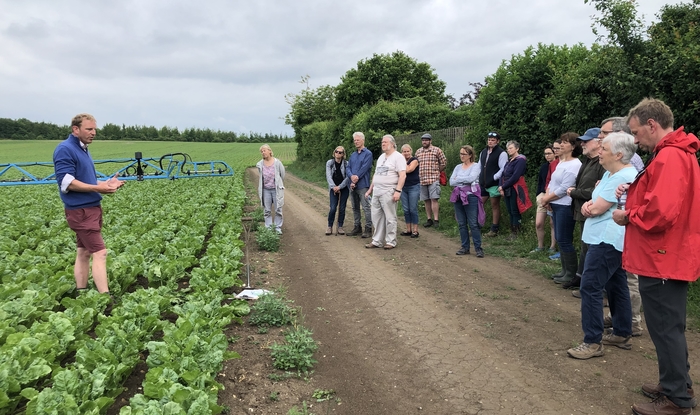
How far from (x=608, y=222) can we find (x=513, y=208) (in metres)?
4.41

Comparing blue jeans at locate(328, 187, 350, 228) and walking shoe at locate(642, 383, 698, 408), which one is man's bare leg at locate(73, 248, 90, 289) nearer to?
blue jeans at locate(328, 187, 350, 228)

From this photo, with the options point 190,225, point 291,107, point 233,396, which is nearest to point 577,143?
point 233,396

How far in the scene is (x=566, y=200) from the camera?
5.66 metres

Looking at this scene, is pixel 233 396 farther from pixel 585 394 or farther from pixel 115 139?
pixel 115 139

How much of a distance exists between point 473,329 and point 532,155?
230 inches

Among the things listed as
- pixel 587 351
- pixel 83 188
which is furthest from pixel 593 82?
pixel 83 188

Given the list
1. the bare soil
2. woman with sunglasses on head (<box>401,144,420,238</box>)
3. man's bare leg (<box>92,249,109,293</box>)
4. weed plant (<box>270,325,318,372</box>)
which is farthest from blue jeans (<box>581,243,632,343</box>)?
woman with sunglasses on head (<box>401,144,420,238</box>)

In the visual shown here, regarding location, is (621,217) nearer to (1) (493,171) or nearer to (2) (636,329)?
(2) (636,329)

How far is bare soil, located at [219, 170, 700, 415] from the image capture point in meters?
3.27

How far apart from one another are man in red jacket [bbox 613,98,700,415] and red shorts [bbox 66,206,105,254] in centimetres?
488

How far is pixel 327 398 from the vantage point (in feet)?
10.9

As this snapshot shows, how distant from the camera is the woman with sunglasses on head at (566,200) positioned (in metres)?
5.55

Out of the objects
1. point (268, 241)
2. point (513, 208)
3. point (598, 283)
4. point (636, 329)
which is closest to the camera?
point (598, 283)

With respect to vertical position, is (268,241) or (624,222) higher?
(624,222)
